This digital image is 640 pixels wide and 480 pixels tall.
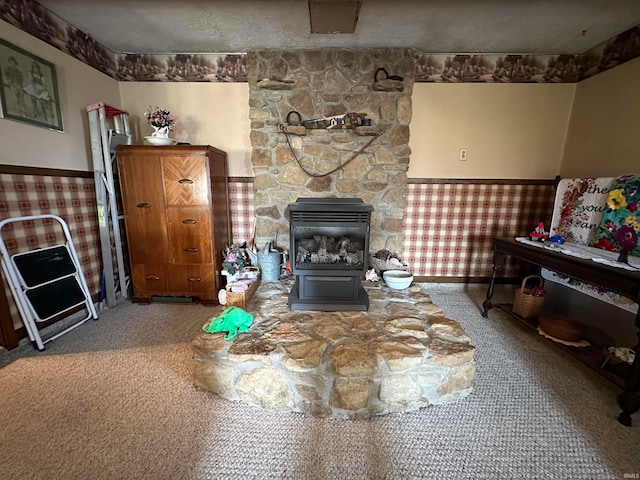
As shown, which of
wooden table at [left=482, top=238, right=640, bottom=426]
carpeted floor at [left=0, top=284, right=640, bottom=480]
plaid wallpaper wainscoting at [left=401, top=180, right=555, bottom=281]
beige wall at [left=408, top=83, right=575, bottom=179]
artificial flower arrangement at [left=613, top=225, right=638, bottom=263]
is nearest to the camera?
carpeted floor at [left=0, top=284, right=640, bottom=480]

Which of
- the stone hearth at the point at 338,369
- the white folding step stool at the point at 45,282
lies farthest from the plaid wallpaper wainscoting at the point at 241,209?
the stone hearth at the point at 338,369

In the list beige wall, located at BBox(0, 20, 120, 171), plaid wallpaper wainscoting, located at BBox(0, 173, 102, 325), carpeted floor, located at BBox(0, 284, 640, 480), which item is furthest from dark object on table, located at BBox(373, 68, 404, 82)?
plaid wallpaper wainscoting, located at BBox(0, 173, 102, 325)

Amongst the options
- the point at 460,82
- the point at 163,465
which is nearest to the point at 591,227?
the point at 460,82

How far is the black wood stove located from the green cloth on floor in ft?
1.22

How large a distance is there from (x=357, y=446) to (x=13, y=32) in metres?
3.29

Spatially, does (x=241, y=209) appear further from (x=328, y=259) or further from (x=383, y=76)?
(x=383, y=76)

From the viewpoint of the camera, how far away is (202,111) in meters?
Answer: 2.69

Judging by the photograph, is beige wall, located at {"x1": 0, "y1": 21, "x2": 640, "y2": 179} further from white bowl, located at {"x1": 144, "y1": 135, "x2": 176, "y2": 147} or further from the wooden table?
the wooden table

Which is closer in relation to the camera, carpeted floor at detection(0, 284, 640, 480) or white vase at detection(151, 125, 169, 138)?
carpeted floor at detection(0, 284, 640, 480)

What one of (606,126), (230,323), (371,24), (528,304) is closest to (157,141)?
(230,323)

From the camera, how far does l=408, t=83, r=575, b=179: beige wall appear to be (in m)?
2.61

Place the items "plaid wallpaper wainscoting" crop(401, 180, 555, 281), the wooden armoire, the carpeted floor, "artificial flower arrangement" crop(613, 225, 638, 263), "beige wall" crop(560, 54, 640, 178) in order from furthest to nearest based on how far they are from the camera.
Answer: "plaid wallpaper wainscoting" crop(401, 180, 555, 281) < the wooden armoire < "beige wall" crop(560, 54, 640, 178) < "artificial flower arrangement" crop(613, 225, 638, 263) < the carpeted floor

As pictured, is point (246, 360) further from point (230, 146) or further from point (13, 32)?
point (13, 32)

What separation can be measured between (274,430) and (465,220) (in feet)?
8.68
